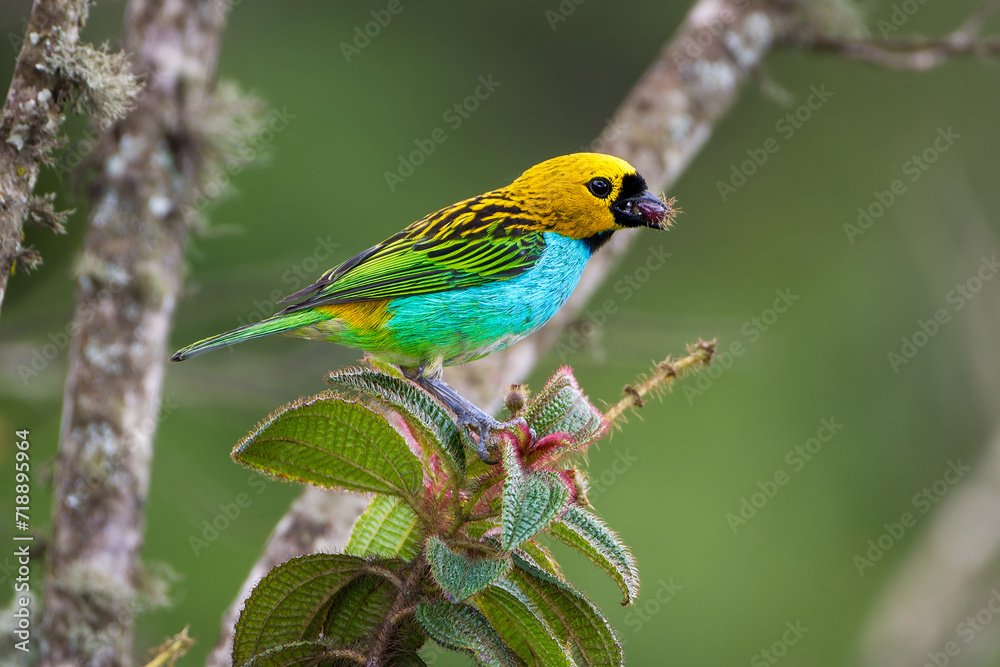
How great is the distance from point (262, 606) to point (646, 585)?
21.6 feet

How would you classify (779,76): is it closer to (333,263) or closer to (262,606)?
(333,263)

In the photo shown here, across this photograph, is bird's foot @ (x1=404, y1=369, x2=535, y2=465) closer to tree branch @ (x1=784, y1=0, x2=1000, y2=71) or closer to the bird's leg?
the bird's leg

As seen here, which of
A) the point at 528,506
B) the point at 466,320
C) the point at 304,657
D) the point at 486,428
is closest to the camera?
the point at 528,506

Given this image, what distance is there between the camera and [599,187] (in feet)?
11.0

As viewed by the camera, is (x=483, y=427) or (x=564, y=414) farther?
(x=483, y=427)

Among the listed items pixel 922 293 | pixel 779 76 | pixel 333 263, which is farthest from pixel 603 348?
pixel 779 76

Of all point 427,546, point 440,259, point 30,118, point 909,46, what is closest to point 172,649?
point 427,546

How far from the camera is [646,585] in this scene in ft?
26.5

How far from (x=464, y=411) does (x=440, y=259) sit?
624 mm

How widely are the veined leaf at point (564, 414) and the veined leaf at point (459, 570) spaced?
0.33 meters

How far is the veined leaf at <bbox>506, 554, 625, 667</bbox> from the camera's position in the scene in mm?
1941

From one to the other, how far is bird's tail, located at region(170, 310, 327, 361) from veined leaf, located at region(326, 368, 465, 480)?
0.82 m

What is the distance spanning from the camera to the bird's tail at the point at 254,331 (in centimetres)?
268

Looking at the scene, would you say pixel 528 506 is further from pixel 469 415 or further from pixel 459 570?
pixel 469 415
